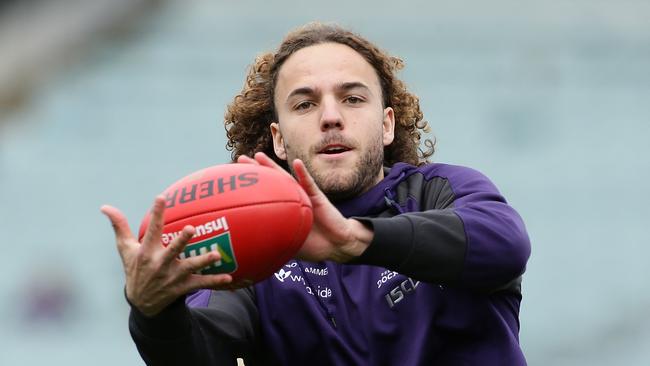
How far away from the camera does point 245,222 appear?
9.86 ft

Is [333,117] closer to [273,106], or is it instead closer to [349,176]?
[349,176]

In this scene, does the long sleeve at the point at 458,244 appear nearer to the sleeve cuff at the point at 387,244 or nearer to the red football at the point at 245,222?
the sleeve cuff at the point at 387,244

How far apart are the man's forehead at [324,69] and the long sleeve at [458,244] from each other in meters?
0.67

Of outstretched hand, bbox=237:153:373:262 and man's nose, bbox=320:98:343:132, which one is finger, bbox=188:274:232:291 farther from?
man's nose, bbox=320:98:343:132

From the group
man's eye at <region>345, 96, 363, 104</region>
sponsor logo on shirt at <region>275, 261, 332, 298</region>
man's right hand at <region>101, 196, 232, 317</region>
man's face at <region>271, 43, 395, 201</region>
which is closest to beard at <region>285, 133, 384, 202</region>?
man's face at <region>271, 43, 395, 201</region>

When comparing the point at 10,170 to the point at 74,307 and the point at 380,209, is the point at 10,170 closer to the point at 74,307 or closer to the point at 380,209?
the point at 74,307

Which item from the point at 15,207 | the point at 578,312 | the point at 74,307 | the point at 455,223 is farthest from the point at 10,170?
the point at 455,223

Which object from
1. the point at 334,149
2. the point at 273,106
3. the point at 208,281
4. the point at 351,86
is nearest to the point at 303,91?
the point at 351,86

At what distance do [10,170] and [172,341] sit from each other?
24.6 feet

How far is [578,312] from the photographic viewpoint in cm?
1027

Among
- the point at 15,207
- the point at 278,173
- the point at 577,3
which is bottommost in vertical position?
the point at 15,207

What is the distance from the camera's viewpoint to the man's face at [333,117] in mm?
3766

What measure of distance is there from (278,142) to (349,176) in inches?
20.4

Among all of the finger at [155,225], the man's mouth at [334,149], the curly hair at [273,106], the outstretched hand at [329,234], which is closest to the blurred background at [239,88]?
the curly hair at [273,106]
